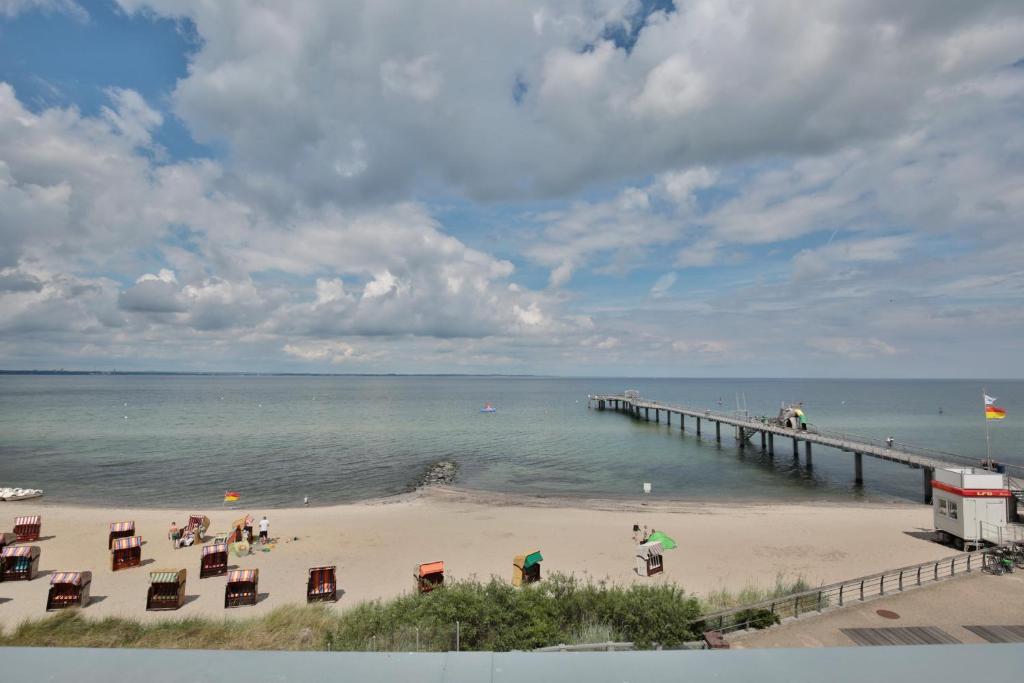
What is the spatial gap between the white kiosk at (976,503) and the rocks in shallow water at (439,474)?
93.0ft

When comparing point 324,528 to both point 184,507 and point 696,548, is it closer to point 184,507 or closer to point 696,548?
point 184,507

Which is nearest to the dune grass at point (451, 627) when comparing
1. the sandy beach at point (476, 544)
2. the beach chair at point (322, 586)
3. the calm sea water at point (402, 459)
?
the beach chair at point (322, 586)

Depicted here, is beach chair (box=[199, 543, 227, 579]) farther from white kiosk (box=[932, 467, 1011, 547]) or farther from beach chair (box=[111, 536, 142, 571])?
white kiosk (box=[932, 467, 1011, 547])

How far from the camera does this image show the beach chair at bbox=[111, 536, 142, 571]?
19.4 metres

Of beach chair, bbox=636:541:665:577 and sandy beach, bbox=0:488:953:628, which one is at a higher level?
beach chair, bbox=636:541:665:577

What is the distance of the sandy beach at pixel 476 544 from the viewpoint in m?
17.7

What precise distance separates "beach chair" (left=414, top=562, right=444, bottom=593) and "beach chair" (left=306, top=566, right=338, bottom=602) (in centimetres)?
258

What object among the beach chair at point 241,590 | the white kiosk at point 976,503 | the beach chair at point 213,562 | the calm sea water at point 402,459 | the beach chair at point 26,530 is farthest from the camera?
the calm sea water at point 402,459

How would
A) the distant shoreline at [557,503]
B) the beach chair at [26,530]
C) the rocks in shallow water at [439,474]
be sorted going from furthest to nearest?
the rocks in shallow water at [439,474] → the distant shoreline at [557,503] → the beach chair at [26,530]

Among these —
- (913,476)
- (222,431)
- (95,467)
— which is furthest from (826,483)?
(222,431)

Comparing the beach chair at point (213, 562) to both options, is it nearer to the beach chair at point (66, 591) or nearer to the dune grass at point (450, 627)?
the beach chair at point (66, 591)

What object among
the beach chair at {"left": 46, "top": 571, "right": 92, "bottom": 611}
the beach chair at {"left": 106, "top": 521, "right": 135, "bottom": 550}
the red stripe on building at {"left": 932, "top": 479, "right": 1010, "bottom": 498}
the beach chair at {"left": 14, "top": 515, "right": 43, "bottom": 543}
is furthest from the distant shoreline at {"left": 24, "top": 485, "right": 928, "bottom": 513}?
the beach chair at {"left": 46, "top": 571, "right": 92, "bottom": 611}

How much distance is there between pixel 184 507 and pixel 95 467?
18.2 meters

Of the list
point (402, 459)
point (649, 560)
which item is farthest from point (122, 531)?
point (402, 459)
